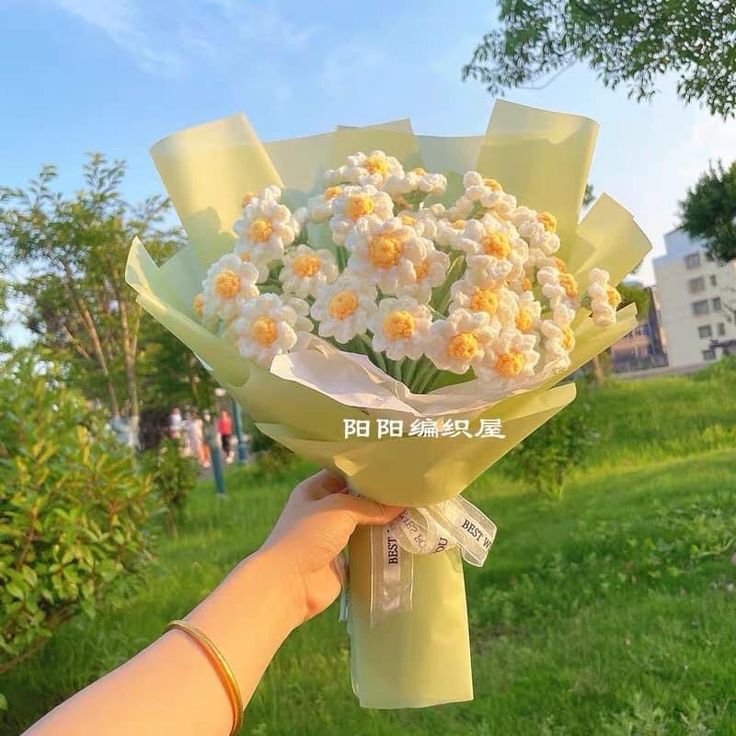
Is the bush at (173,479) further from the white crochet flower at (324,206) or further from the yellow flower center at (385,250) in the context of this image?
the yellow flower center at (385,250)

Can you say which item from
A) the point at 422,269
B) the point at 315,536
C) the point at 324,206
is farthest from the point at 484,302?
the point at 315,536

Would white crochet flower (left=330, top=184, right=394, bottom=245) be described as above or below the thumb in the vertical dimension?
above

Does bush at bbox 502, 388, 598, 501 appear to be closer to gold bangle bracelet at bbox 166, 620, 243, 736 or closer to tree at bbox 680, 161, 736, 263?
gold bangle bracelet at bbox 166, 620, 243, 736

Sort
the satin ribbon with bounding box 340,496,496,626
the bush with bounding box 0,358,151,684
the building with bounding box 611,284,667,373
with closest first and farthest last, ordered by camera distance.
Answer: the satin ribbon with bounding box 340,496,496,626 → the bush with bounding box 0,358,151,684 → the building with bounding box 611,284,667,373

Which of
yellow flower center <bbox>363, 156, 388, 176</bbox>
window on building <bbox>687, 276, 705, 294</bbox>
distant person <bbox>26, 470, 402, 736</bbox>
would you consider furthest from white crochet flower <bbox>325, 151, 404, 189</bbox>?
window on building <bbox>687, 276, 705, 294</bbox>

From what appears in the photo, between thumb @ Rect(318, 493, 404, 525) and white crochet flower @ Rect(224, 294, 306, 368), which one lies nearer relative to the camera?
white crochet flower @ Rect(224, 294, 306, 368)

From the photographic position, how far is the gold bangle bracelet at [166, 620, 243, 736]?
3.43 ft

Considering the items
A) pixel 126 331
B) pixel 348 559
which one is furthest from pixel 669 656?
pixel 126 331

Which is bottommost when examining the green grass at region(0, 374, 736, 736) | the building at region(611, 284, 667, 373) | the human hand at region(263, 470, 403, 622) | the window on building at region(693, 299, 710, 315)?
the green grass at region(0, 374, 736, 736)

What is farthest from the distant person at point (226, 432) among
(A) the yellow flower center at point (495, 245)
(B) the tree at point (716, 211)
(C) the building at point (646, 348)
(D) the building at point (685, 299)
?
(D) the building at point (685, 299)

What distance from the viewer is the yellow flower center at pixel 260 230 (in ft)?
4.10

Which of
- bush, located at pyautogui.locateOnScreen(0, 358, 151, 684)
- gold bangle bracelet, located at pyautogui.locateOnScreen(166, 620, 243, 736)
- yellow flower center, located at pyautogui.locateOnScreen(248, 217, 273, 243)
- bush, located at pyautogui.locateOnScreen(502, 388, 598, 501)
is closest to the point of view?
gold bangle bracelet, located at pyautogui.locateOnScreen(166, 620, 243, 736)

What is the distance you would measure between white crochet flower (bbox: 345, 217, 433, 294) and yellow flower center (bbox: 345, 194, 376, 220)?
25mm

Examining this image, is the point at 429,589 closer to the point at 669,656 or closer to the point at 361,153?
the point at 361,153
